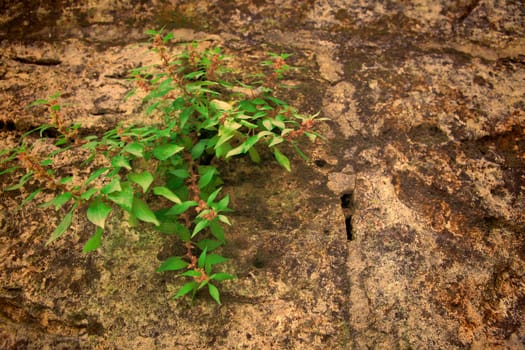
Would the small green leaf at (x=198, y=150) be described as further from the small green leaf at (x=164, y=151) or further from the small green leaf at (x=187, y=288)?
the small green leaf at (x=187, y=288)

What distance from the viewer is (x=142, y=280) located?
5.06ft

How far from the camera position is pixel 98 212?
1.22 m

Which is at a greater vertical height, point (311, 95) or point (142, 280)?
point (311, 95)

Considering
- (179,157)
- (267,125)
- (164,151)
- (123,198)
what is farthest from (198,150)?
(123,198)

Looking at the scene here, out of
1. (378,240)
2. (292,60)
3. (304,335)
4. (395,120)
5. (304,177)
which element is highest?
(292,60)

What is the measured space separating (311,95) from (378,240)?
764 mm

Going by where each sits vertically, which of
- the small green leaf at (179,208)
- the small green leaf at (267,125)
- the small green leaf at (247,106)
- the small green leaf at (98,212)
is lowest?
the small green leaf at (179,208)

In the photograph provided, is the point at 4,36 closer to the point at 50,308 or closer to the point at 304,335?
the point at 50,308

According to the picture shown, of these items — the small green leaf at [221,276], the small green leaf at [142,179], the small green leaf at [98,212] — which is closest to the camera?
the small green leaf at [98,212]

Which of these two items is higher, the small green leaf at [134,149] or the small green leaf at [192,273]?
the small green leaf at [134,149]

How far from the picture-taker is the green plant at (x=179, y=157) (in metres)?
1.33

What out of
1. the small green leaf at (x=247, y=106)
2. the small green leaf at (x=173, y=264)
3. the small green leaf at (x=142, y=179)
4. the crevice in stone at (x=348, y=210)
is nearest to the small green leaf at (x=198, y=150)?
the small green leaf at (x=247, y=106)

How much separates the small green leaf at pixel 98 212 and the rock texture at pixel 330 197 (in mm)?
399

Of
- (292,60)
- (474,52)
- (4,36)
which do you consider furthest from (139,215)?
(474,52)
